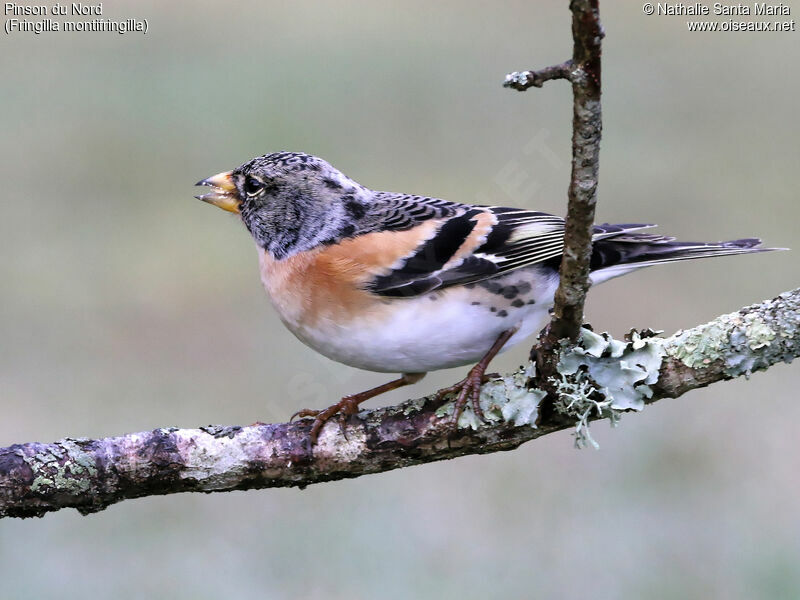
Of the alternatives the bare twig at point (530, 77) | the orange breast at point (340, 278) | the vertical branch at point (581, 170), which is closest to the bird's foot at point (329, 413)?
the orange breast at point (340, 278)

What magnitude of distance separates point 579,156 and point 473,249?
101cm

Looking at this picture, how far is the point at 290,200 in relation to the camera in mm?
3510

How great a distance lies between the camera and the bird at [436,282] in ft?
9.81

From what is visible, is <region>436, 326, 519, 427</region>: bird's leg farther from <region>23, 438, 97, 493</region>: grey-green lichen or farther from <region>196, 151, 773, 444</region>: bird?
<region>23, 438, 97, 493</region>: grey-green lichen

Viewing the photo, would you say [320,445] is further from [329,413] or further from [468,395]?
[468,395]

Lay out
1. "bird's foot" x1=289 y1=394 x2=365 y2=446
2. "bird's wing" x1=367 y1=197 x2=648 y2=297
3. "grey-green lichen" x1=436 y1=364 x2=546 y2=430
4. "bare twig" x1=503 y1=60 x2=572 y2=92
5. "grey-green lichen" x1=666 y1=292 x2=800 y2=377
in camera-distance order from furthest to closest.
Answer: "bird's wing" x1=367 y1=197 x2=648 y2=297
"bird's foot" x1=289 y1=394 x2=365 y2=446
"grey-green lichen" x1=436 y1=364 x2=546 y2=430
"grey-green lichen" x1=666 y1=292 x2=800 y2=377
"bare twig" x1=503 y1=60 x2=572 y2=92

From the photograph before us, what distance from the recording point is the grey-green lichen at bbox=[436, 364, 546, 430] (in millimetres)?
2740

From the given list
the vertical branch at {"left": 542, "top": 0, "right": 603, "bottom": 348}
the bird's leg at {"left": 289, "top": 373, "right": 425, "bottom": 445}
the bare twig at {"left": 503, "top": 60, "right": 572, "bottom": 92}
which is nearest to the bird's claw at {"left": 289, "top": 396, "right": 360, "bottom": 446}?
the bird's leg at {"left": 289, "top": 373, "right": 425, "bottom": 445}

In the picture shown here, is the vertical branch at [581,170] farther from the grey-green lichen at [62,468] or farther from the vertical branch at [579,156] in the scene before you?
the grey-green lichen at [62,468]

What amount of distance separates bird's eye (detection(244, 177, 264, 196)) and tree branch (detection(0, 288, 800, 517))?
924 millimetres

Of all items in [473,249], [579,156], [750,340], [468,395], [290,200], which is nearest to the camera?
[579,156]

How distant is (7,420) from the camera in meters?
5.89

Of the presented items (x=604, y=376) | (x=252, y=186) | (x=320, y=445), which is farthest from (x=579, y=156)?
(x=252, y=186)

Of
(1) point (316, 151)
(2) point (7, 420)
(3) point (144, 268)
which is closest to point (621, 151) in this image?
(1) point (316, 151)
